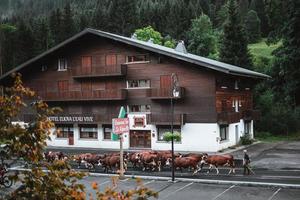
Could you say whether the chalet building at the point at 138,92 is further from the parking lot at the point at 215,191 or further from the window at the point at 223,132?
the parking lot at the point at 215,191

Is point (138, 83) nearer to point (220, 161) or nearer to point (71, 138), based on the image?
point (71, 138)

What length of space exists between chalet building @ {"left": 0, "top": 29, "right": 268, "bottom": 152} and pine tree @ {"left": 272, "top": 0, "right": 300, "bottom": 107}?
14.9 feet

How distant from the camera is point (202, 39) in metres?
101

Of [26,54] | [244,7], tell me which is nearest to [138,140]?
[26,54]

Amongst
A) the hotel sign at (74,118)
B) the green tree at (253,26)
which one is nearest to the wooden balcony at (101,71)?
the hotel sign at (74,118)

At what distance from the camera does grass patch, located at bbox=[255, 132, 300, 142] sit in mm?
55597

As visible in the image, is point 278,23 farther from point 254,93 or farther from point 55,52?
point 55,52

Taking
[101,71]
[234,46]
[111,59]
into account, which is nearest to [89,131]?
[101,71]

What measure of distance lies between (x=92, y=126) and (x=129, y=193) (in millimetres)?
46367

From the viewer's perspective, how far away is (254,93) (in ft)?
209

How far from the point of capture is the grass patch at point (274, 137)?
55.6 m

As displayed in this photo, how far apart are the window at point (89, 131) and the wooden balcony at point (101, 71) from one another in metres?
5.81

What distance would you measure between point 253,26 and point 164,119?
9164cm

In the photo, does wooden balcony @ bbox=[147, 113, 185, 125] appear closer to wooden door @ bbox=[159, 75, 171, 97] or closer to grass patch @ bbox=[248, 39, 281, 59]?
wooden door @ bbox=[159, 75, 171, 97]
